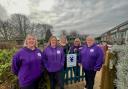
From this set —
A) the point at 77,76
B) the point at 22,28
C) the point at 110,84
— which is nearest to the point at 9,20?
the point at 22,28

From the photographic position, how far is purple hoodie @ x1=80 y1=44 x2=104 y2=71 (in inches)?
247

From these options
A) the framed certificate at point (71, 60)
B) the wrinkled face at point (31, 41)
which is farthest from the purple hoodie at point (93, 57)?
the wrinkled face at point (31, 41)

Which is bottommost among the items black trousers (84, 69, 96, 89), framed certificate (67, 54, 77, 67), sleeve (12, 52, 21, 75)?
black trousers (84, 69, 96, 89)

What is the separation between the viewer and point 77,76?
27.6 ft

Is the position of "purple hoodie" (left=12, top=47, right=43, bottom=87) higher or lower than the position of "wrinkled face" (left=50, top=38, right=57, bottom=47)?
lower

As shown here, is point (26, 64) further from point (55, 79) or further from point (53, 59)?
point (55, 79)

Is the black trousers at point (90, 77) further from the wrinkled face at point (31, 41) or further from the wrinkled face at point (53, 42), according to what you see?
the wrinkled face at point (31, 41)

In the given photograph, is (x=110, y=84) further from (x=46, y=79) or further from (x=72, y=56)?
(x=72, y=56)

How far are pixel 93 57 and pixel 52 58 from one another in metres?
1.10

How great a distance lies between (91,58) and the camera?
251 inches

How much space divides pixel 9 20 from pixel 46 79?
57.4 m

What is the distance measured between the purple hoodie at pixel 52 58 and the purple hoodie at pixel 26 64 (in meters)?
0.98

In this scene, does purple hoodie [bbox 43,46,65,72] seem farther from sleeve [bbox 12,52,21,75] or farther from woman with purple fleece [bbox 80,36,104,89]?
sleeve [bbox 12,52,21,75]

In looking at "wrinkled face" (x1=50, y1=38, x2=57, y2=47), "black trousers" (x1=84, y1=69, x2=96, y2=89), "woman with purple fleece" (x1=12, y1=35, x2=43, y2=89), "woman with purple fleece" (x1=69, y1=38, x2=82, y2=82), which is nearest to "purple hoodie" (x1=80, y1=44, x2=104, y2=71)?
"black trousers" (x1=84, y1=69, x2=96, y2=89)
